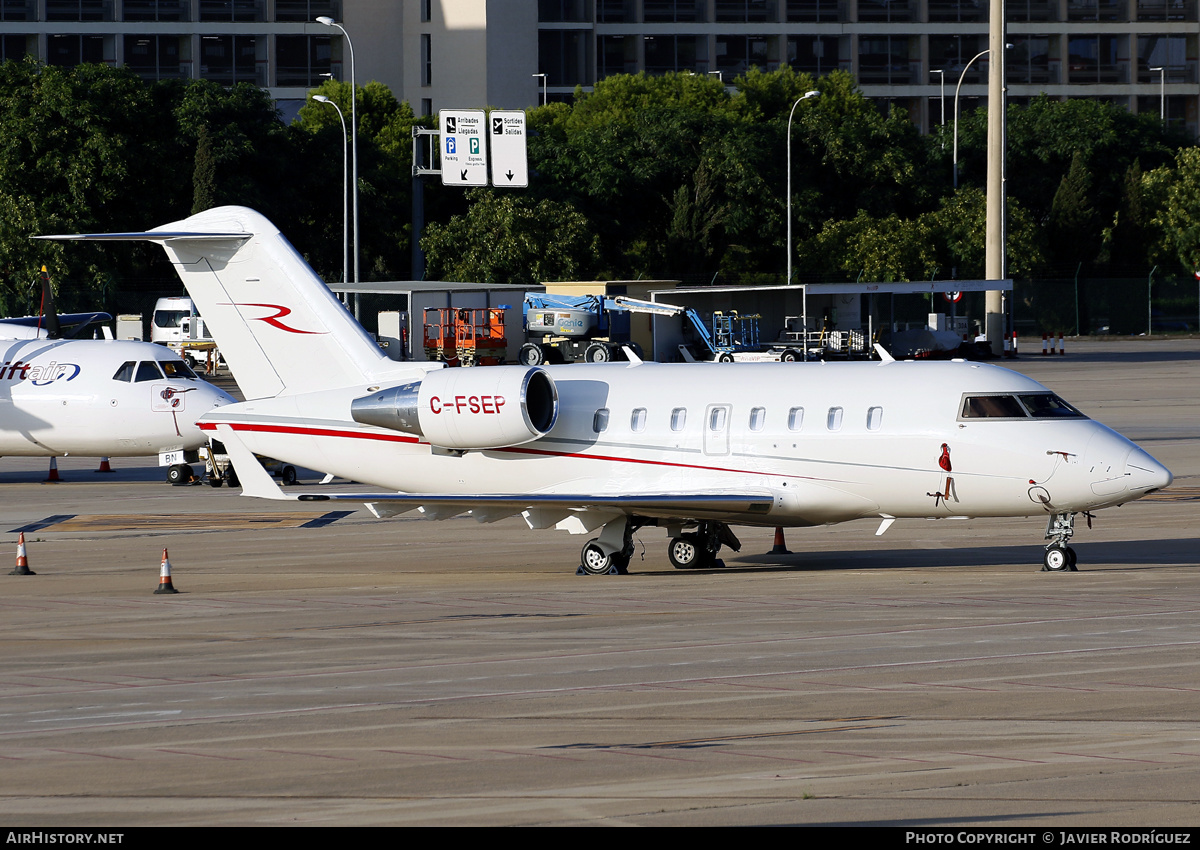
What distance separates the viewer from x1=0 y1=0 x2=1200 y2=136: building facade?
114125mm

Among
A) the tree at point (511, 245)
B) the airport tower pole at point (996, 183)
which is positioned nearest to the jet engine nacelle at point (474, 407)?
the airport tower pole at point (996, 183)

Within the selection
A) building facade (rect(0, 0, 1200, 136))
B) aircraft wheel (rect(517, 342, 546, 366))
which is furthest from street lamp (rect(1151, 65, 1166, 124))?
aircraft wheel (rect(517, 342, 546, 366))

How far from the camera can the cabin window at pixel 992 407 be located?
806 inches

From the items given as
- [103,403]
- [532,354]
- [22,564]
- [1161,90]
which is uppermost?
[1161,90]

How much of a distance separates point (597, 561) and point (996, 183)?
5890cm

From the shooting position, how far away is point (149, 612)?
18766 mm

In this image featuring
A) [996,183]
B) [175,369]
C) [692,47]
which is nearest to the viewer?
[175,369]

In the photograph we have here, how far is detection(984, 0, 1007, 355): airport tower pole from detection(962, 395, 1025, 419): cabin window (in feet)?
187

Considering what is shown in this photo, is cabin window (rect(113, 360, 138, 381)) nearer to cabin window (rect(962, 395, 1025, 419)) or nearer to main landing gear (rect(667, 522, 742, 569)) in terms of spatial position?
main landing gear (rect(667, 522, 742, 569))

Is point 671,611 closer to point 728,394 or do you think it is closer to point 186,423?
point 728,394

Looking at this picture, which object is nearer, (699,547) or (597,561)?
(597,561)

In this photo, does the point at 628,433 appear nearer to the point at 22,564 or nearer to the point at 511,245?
the point at 22,564

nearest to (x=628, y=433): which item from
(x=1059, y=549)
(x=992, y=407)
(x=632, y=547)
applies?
(x=632, y=547)

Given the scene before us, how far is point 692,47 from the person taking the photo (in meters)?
125
